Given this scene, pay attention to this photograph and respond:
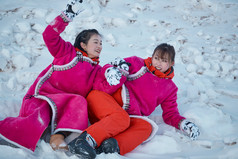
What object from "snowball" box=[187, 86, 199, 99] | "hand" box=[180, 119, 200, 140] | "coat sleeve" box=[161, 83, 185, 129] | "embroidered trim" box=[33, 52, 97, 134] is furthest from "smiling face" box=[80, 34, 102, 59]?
"snowball" box=[187, 86, 199, 99]

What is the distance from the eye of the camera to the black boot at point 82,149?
1.01 meters

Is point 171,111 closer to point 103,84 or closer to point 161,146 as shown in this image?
point 161,146

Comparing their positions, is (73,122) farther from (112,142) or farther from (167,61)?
(167,61)

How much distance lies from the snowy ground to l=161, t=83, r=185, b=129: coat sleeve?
0.06m

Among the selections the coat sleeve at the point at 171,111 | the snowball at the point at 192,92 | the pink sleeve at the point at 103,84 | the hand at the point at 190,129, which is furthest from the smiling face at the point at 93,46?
the snowball at the point at 192,92

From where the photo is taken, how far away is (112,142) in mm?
1127

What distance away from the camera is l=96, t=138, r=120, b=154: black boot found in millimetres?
1105

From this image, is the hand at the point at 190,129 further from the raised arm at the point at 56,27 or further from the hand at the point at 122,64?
the raised arm at the point at 56,27

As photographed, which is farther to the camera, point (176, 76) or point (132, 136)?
point (176, 76)

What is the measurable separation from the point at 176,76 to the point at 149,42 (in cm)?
95

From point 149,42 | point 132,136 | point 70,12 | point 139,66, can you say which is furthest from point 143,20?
point 132,136

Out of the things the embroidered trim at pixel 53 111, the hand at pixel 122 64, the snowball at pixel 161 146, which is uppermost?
the hand at pixel 122 64

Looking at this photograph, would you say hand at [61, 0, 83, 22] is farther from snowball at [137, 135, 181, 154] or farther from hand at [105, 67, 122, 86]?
snowball at [137, 135, 181, 154]

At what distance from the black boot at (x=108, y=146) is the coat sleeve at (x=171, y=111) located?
1.94 feet
